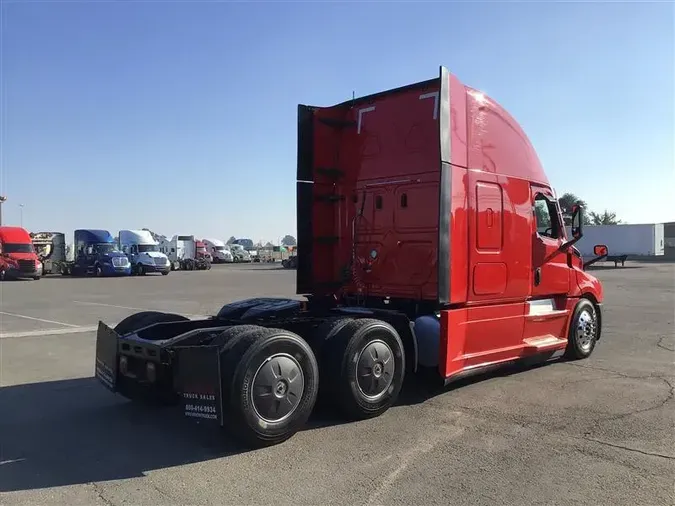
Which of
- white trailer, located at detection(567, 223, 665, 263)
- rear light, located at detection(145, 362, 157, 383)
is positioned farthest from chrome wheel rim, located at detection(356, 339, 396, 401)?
white trailer, located at detection(567, 223, 665, 263)

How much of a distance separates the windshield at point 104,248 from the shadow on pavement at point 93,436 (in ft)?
116

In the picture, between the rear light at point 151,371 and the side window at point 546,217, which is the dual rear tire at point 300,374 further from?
the side window at point 546,217

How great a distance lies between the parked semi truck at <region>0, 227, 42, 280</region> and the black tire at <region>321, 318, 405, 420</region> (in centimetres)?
3514

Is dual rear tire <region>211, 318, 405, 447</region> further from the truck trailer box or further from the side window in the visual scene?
the truck trailer box

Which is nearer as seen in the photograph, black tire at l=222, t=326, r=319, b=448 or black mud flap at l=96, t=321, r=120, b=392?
black tire at l=222, t=326, r=319, b=448

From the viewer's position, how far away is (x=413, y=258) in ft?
23.2

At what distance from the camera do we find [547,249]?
8.10 m

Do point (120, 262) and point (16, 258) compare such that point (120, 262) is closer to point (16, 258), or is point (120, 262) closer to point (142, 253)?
point (142, 253)

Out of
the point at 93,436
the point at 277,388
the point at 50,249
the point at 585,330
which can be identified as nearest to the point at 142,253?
the point at 50,249

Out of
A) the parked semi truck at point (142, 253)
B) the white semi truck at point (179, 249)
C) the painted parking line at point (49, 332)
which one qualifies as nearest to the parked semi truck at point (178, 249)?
the white semi truck at point (179, 249)

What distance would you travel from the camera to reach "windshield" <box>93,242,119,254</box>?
1590 inches

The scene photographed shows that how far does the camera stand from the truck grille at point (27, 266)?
116 feet

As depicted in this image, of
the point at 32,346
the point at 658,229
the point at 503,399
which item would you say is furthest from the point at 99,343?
the point at 658,229

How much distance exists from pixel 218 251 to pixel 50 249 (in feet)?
79.9
